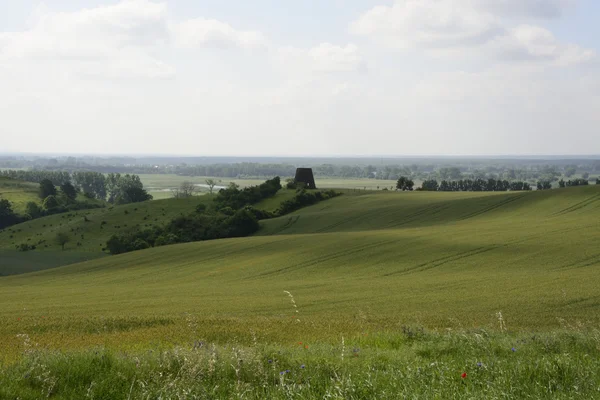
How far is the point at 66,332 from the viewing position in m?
14.5

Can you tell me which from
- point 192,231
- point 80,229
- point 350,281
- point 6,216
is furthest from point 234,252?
point 6,216

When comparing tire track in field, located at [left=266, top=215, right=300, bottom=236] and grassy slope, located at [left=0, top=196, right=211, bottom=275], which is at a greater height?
tire track in field, located at [left=266, top=215, right=300, bottom=236]

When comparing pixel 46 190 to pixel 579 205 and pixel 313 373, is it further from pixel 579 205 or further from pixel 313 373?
pixel 313 373

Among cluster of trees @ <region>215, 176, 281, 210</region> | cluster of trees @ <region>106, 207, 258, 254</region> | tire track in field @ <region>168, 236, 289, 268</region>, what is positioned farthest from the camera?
cluster of trees @ <region>215, 176, 281, 210</region>

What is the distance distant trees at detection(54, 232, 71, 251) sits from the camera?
9503 centimetres

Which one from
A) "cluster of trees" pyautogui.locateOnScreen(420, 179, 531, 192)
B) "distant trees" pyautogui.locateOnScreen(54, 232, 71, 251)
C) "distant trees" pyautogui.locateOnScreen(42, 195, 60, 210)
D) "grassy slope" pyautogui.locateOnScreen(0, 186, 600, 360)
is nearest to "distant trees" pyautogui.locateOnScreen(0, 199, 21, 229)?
"distant trees" pyautogui.locateOnScreen(42, 195, 60, 210)

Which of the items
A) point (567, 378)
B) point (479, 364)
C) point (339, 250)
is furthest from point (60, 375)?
point (339, 250)

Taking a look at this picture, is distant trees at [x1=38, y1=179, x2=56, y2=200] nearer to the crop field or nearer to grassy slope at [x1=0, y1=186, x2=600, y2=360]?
grassy slope at [x1=0, y1=186, x2=600, y2=360]

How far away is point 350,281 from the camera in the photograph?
103 ft

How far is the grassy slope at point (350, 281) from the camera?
16.3 meters

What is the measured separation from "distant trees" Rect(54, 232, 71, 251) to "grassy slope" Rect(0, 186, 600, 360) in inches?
1678

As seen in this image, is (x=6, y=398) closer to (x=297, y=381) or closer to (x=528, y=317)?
(x=297, y=381)

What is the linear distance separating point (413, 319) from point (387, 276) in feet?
56.5

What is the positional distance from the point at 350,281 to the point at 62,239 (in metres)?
76.6
